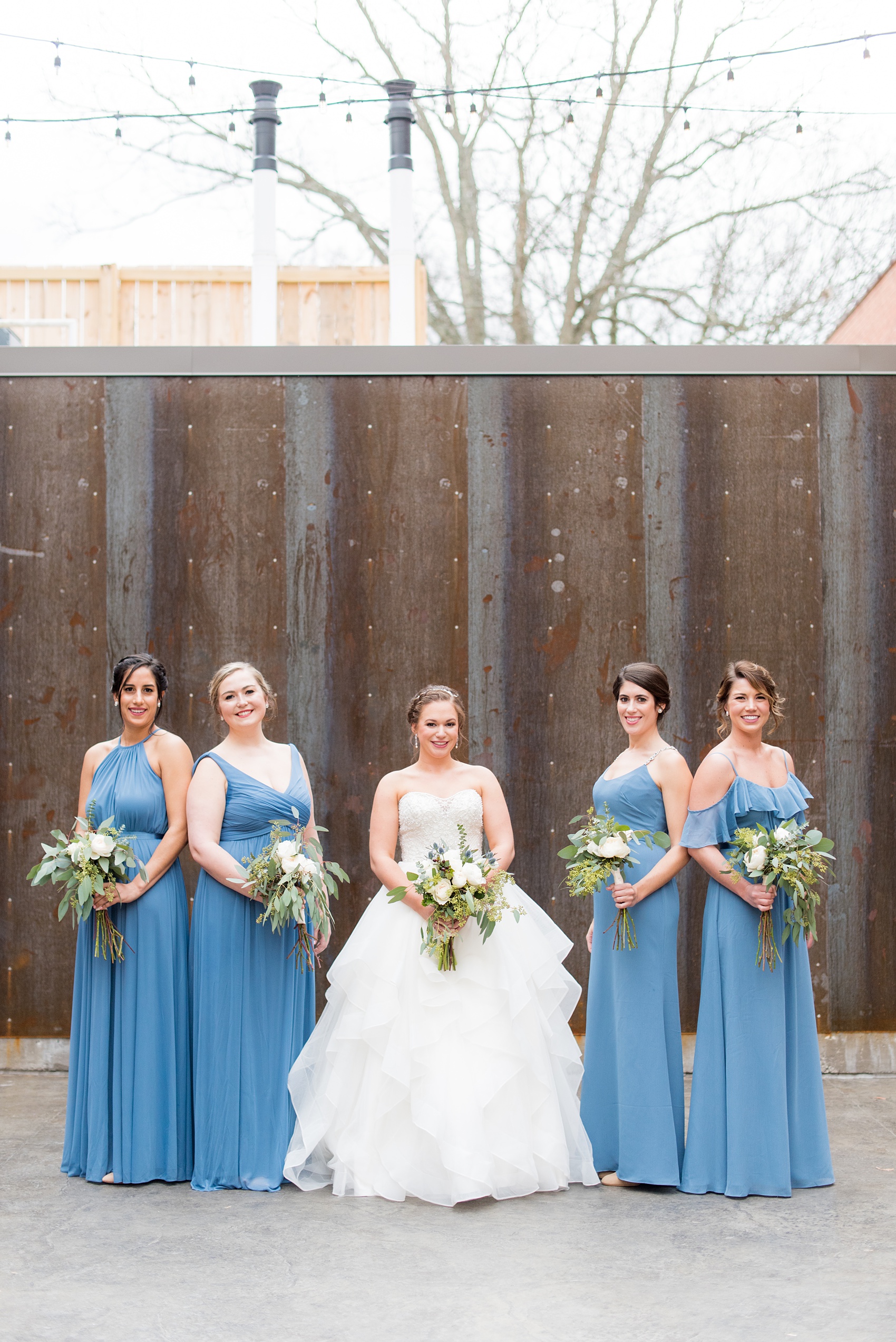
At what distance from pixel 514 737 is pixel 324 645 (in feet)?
3.66

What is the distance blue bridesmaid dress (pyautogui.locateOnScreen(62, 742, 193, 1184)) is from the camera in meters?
4.54

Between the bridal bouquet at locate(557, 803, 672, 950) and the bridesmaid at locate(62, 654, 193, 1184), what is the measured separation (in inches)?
61.6

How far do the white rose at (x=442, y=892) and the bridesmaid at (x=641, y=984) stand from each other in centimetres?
65

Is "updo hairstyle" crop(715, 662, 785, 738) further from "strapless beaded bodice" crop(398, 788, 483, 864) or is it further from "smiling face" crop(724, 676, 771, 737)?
"strapless beaded bodice" crop(398, 788, 483, 864)

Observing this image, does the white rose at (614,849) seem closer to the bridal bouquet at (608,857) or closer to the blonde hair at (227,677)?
the bridal bouquet at (608,857)

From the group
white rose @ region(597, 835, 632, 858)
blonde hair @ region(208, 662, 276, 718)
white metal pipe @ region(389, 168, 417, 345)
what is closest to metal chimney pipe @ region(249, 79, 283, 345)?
white metal pipe @ region(389, 168, 417, 345)

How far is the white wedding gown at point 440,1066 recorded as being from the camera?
4.28m

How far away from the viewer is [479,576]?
6.38m

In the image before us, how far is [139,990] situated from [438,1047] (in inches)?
47.2

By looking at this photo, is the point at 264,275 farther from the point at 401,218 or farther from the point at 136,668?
the point at 136,668

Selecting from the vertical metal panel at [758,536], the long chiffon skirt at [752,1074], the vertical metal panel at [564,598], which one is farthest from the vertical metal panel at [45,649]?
the long chiffon skirt at [752,1074]

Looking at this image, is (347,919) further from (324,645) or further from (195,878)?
(324,645)

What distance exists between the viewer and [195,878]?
6.29m

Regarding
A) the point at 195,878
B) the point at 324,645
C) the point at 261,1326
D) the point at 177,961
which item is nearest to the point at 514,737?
the point at 324,645
